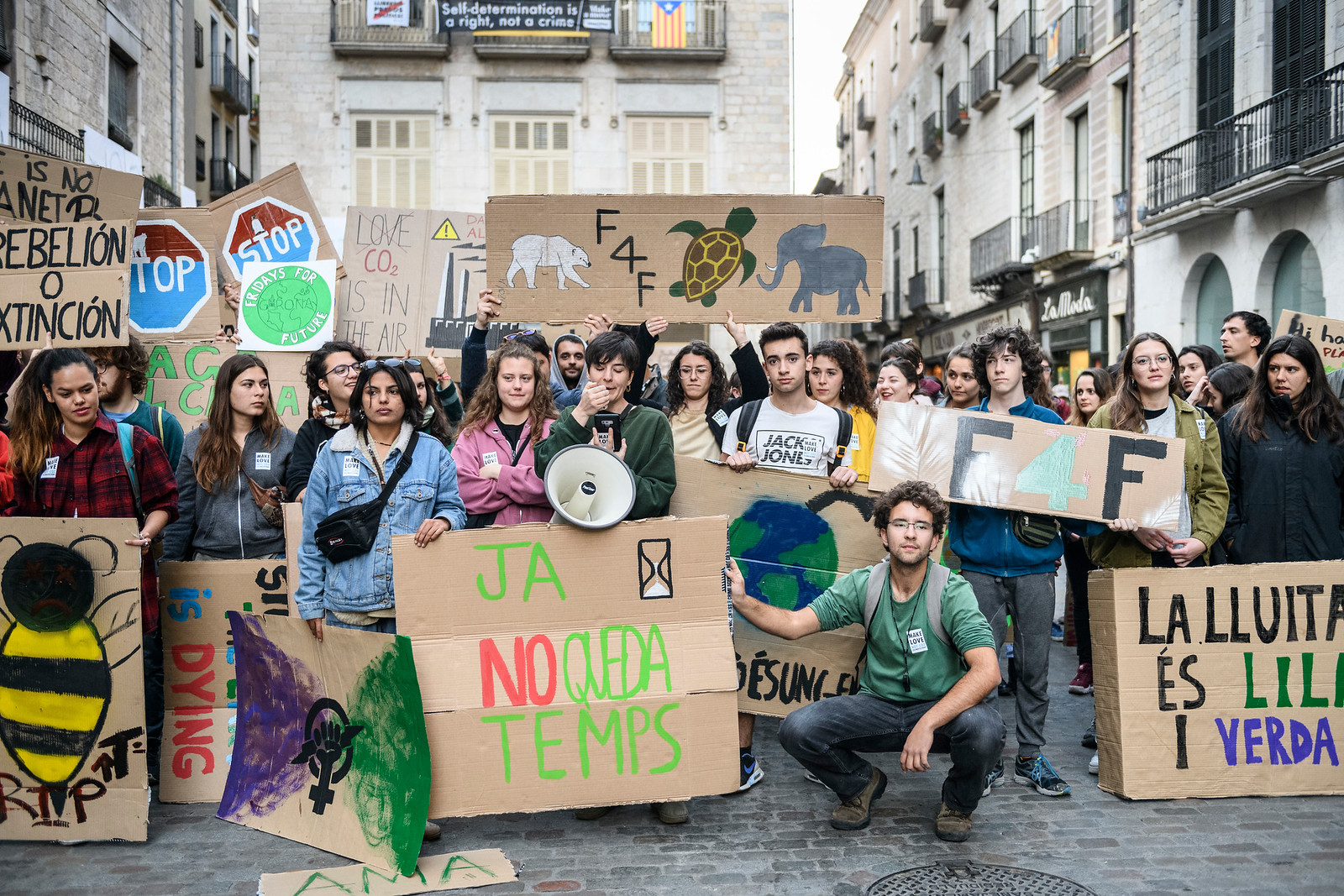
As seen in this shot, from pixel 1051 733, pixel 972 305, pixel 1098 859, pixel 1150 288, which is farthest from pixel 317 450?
pixel 972 305

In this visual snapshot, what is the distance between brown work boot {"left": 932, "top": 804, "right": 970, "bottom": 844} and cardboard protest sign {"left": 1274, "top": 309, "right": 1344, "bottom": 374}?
4518mm

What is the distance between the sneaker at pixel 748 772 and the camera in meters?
4.67

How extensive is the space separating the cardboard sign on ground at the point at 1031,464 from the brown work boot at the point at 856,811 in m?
1.27

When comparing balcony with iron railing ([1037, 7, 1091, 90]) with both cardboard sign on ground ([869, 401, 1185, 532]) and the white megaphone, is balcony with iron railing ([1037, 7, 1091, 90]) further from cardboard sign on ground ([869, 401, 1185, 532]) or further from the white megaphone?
the white megaphone

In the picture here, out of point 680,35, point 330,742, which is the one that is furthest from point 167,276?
point 680,35

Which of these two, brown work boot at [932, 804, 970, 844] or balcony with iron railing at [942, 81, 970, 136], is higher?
balcony with iron railing at [942, 81, 970, 136]

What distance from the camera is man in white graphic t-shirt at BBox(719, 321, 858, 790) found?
4.81 metres

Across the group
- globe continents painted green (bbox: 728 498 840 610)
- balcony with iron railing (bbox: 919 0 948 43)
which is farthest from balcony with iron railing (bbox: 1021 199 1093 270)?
globe continents painted green (bbox: 728 498 840 610)

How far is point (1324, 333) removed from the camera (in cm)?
699

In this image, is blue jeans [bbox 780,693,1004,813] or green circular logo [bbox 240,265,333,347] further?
green circular logo [bbox 240,265,333,347]

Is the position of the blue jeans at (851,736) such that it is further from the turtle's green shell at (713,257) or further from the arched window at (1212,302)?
the arched window at (1212,302)

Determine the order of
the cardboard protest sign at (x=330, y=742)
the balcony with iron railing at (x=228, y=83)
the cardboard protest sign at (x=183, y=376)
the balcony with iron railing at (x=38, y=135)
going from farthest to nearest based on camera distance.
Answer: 1. the balcony with iron railing at (x=228, y=83)
2. the balcony with iron railing at (x=38, y=135)
3. the cardboard protest sign at (x=183, y=376)
4. the cardboard protest sign at (x=330, y=742)

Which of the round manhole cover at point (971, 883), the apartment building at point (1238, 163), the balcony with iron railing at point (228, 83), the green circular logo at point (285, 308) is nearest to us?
the round manhole cover at point (971, 883)

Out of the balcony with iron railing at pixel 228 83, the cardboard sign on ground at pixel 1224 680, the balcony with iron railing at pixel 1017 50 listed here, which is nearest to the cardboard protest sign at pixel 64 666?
the cardboard sign on ground at pixel 1224 680
